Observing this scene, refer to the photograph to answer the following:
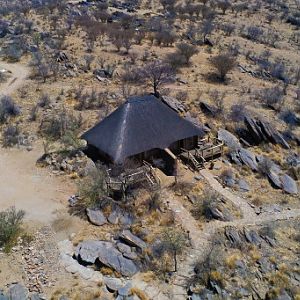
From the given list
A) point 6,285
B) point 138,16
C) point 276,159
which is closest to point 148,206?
point 6,285

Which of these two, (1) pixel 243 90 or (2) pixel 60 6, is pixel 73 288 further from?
(2) pixel 60 6

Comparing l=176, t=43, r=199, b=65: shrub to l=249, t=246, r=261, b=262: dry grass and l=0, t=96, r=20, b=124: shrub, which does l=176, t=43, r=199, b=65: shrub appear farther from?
l=249, t=246, r=261, b=262: dry grass

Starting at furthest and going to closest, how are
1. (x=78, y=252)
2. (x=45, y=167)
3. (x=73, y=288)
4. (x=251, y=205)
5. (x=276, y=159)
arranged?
(x=276, y=159) < (x=45, y=167) < (x=251, y=205) < (x=78, y=252) < (x=73, y=288)

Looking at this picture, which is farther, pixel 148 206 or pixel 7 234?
pixel 148 206

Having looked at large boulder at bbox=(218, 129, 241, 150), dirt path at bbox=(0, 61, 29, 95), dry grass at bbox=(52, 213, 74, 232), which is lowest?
dirt path at bbox=(0, 61, 29, 95)

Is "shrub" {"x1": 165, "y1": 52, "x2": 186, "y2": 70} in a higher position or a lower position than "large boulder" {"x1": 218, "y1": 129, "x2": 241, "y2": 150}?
lower

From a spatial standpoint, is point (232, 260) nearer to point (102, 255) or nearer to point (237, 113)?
point (102, 255)

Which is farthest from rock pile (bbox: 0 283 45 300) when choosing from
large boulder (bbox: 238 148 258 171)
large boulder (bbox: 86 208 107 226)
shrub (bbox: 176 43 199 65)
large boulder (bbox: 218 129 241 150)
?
shrub (bbox: 176 43 199 65)
